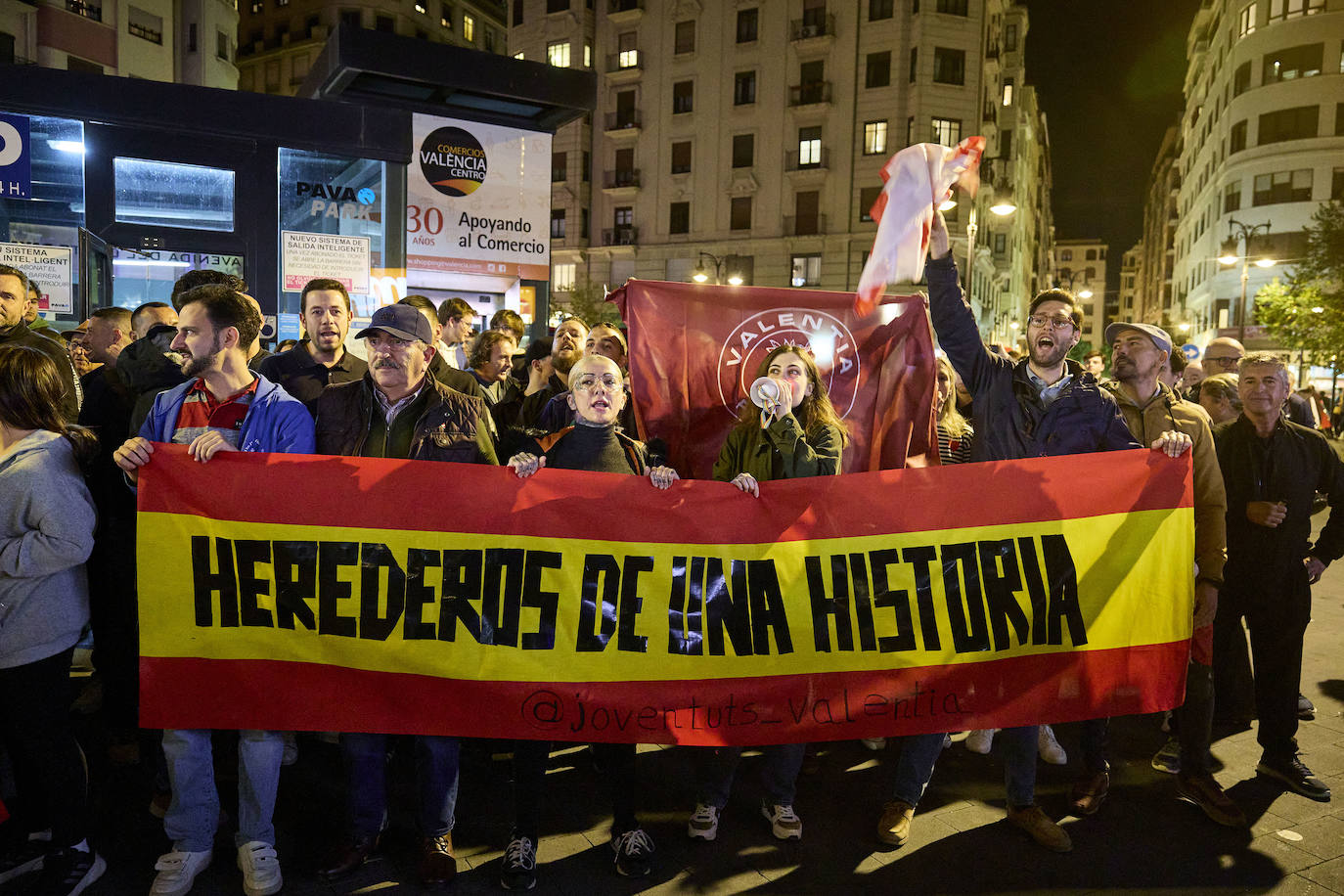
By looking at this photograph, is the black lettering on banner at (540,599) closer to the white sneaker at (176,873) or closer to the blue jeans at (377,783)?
the blue jeans at (377,783)

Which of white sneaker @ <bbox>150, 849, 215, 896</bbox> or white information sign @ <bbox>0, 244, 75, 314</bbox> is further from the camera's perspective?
white information sign @ <bbox>0, 244, 75, 314</bbox>

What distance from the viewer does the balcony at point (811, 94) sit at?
40062mm

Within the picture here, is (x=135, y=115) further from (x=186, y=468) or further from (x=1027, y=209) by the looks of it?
(x=1027, y=209)

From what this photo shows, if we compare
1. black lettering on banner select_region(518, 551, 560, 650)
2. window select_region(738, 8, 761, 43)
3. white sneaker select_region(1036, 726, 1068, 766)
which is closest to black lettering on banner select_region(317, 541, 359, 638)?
black lettering on banner select_region(518, 551, 560, 650)

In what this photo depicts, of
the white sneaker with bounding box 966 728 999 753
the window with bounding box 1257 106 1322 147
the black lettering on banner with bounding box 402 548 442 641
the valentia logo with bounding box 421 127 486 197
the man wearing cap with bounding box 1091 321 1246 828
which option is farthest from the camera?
the window with bounding box 1257 106 1322 147

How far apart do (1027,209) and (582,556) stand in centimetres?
7622

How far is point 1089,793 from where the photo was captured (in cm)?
415

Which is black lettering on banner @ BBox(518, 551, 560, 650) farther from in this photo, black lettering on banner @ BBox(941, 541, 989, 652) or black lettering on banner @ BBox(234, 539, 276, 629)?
black lettering on banner @ BBox(941, 541, 989, 652)

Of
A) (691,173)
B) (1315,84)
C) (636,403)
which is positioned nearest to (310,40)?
(691,173)

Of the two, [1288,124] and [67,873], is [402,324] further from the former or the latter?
[1288,124]

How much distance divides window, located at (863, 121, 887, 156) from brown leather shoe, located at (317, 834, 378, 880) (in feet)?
131

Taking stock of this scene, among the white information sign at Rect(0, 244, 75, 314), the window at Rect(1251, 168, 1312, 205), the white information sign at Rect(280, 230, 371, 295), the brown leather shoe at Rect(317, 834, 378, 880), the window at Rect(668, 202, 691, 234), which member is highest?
the window at Rect(1251, 168, 1312, 205)

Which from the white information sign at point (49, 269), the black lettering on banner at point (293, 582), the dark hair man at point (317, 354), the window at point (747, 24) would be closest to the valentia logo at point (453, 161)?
the white information sign at point (49, 269)

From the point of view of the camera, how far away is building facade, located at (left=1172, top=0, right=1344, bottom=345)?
4275 cm
